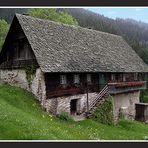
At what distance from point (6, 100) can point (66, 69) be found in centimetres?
569

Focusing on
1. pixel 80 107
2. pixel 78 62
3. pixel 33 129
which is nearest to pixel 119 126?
pixel 80 107

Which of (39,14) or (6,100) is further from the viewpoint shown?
(39,14)

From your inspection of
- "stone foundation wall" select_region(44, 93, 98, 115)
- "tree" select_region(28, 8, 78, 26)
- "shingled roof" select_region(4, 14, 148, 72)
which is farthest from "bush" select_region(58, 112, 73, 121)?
"tree" select_region(28, 8, 78, 26)

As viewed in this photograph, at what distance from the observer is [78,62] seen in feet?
104

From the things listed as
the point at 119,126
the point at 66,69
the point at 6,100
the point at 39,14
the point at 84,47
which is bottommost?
the point at 119,126

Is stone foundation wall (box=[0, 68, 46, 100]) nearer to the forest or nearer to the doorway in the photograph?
the doorway

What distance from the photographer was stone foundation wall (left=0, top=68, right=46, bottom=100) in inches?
1138

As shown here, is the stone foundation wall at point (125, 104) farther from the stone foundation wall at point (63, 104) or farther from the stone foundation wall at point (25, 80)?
the stone foundation wall at point (25, 80)

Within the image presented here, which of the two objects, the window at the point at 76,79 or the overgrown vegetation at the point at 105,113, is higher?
the window at the point at 76,79

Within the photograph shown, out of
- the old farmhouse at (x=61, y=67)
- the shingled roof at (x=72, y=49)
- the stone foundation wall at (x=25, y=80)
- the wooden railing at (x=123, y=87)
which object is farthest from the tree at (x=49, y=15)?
the stone foundation wall at (x=25, y=80)

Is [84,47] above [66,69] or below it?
above

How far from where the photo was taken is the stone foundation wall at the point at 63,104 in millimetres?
28906

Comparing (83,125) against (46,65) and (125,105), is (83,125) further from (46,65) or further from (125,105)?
(125,105)

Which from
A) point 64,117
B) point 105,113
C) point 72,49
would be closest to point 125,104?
point 105,113
